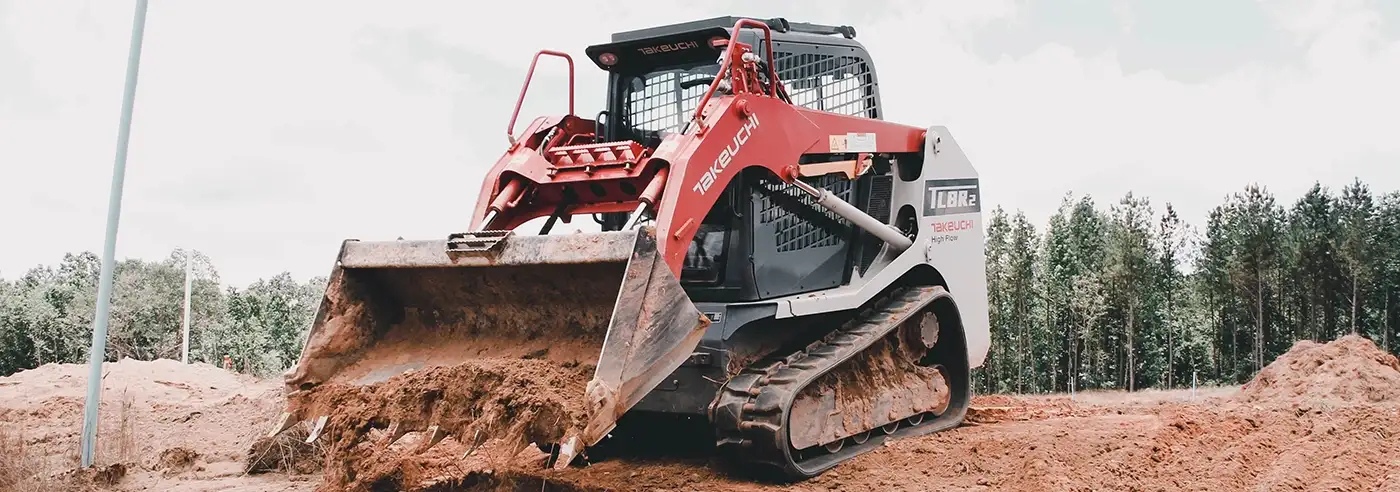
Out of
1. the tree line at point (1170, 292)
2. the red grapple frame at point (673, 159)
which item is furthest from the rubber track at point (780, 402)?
the tree line at point (1170, 292)

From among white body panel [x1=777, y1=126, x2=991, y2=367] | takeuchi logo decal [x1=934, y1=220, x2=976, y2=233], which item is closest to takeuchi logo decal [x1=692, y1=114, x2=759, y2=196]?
white body panel [x1=777, y1=126, x2=991, y2=367]

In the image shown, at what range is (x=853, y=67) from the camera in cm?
808

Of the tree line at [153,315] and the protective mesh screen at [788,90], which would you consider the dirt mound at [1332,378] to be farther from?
the tree line at [153,315]

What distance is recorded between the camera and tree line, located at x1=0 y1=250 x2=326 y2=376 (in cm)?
2406

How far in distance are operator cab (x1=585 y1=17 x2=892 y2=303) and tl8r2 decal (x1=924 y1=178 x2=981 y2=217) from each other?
1.27 feet

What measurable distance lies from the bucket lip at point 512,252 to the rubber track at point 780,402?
1.26 m

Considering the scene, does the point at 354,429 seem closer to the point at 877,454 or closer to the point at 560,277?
the point at 560,277

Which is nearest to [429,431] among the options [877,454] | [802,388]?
[802,388]

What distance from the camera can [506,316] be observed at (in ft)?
20.7

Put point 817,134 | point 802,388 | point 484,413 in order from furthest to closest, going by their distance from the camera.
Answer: point 817,134, point 802,388, point 484,413

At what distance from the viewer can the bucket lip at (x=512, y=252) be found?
18.3 ft

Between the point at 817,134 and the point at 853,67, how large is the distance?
1.09 metres

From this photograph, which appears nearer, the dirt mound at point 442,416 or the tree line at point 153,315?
the dirt mound at point 442,416

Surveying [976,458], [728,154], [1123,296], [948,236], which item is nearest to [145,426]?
[728,154]
